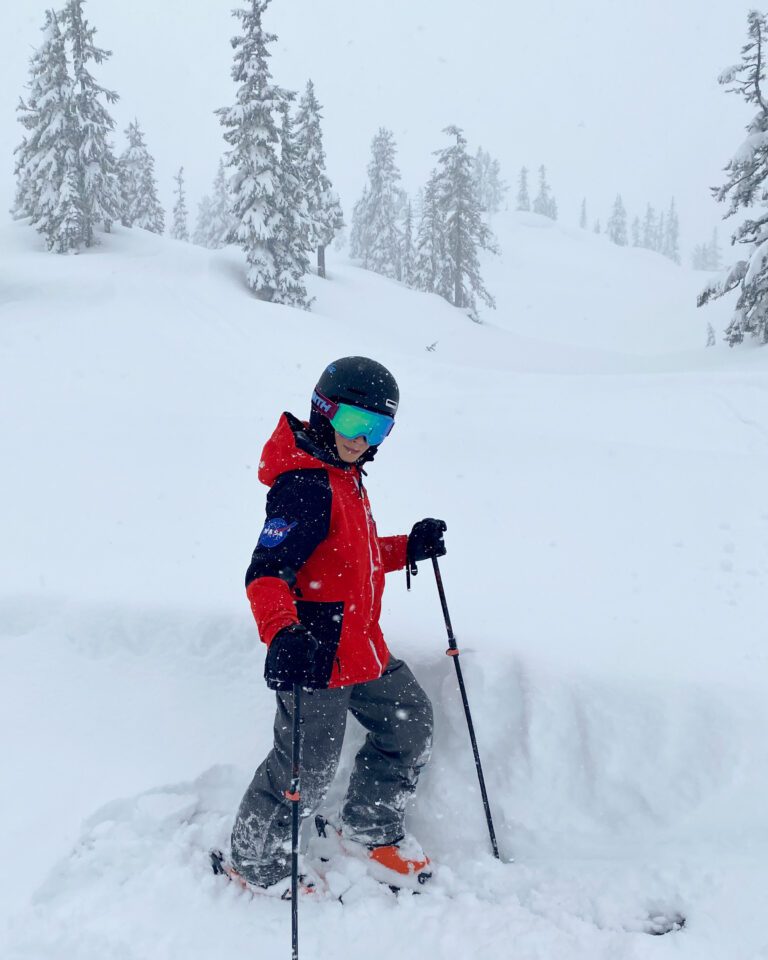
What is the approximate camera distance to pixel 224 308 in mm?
19281

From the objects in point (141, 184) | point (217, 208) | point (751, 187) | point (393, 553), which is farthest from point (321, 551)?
point (217, 208)

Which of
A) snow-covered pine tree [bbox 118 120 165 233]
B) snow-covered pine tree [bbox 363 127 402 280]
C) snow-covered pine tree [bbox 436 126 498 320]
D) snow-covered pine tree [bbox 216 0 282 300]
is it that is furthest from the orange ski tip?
snow-covered pine tree [bbox 363 127 402 280]

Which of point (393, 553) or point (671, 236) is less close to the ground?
point (671, 236)

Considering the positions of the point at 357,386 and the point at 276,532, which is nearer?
the point at 276,532

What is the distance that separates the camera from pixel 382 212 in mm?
50969

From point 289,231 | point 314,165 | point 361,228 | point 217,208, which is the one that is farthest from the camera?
point 217,208

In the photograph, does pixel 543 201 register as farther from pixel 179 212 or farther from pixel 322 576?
pixel 322 576

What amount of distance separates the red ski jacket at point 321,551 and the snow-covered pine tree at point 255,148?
1028 inches

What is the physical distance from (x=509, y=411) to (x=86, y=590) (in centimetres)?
601

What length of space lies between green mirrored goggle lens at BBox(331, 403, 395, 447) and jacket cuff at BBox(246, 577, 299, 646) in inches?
32.0

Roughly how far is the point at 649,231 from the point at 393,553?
127905mm

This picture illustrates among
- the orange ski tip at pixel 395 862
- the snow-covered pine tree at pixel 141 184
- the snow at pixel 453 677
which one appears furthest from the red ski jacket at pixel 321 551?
the snow-covered pine tree at pixel 141 184

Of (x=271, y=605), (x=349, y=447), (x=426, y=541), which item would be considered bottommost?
(x=271, y=605)

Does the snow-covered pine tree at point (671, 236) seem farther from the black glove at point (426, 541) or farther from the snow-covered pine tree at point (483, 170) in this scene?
the black glove at point (426, 541)
